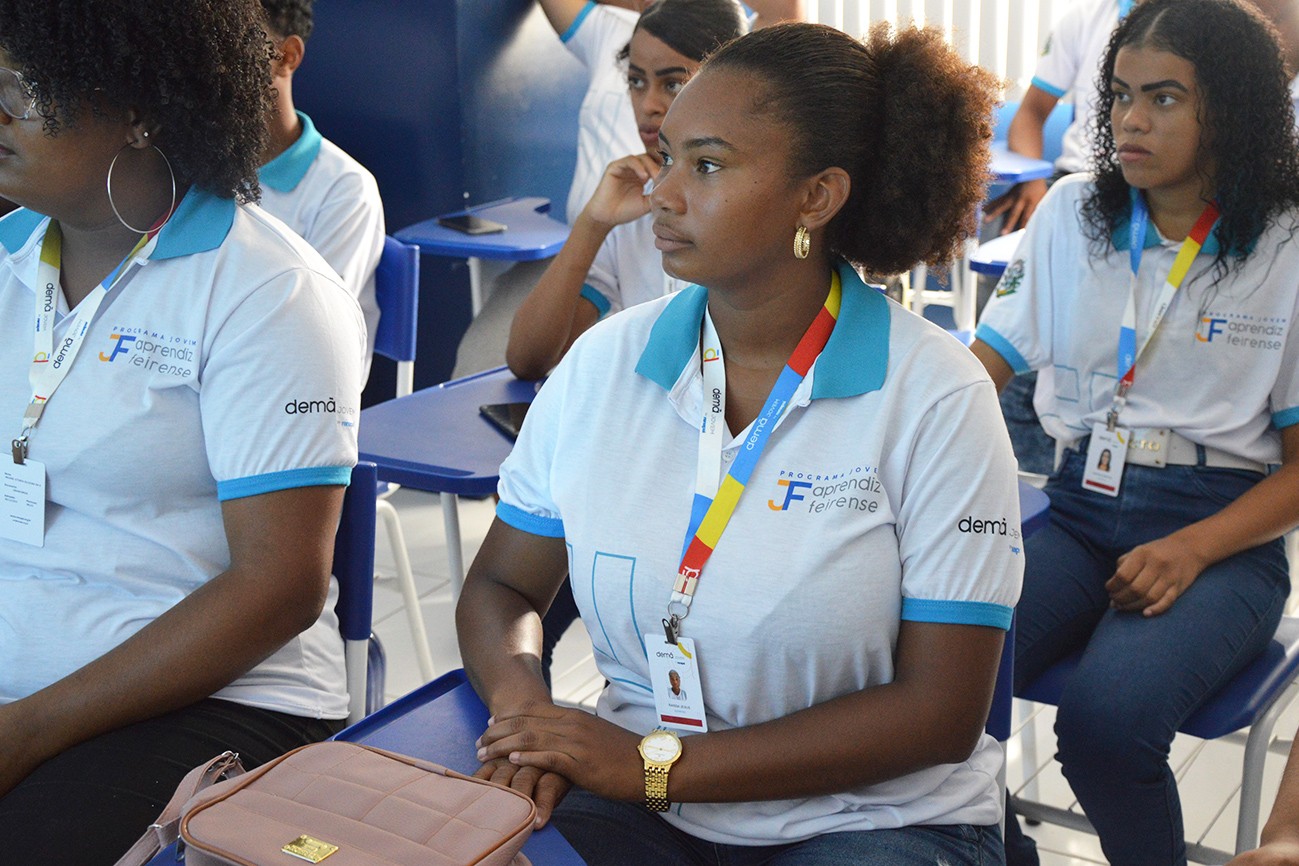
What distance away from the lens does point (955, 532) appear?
51.9 inches

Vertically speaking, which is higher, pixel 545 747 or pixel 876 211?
pixel 876 211

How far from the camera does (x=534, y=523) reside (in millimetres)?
1501

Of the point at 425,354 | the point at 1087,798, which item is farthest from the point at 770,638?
the point at 425,354

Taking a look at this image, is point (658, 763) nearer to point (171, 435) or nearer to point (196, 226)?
point (171, 435)

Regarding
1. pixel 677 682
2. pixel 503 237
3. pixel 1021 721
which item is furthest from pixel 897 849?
pixel 503 237

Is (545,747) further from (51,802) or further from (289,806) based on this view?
(51,802)

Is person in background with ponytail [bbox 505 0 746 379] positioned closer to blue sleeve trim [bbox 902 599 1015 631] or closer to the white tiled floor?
the white tiled floor

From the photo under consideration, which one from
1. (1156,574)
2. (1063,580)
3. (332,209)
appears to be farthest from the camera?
(332,209)

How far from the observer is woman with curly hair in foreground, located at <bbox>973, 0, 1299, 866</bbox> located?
197 centimetres

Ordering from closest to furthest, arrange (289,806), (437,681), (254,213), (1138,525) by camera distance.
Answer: (289,806) → (437,681) → (254,213) → (1138,525)

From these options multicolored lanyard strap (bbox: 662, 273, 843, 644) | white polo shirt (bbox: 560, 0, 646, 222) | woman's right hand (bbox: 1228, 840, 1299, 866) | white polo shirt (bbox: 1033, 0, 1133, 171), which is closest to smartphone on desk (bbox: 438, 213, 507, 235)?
white polo shirt (bbox: 560, 0, 646, 222)

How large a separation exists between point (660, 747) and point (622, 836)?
0.39 ft

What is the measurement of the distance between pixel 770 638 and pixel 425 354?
3468 mm

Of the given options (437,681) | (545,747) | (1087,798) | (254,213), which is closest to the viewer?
(545,747)
